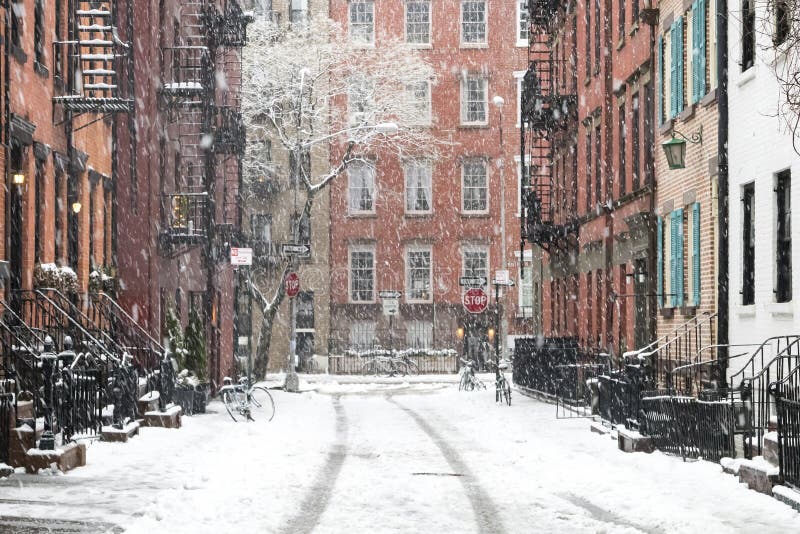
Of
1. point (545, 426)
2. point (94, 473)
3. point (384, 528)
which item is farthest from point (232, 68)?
point (384, 528)

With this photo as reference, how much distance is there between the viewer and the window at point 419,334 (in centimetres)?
5800

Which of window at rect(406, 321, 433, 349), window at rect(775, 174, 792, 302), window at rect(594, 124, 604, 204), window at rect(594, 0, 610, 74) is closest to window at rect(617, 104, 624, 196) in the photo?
window at rect(594, 124, 604, 204)

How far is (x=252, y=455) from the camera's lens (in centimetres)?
1656

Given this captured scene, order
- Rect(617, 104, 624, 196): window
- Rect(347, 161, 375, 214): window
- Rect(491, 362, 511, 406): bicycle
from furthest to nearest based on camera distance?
1. Rect(347, 161, 375, 214): window
2. Rect(617, 104, 624, 196): window
3. Rect(491, 362, 511, 406): bicycle

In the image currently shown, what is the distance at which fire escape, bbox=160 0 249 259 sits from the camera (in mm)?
27578

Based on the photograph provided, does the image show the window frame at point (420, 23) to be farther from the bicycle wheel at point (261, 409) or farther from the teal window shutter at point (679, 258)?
the teal window shutter at point (679, 258)

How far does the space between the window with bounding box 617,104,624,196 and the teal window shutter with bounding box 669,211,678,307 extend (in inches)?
193

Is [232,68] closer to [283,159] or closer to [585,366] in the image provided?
[585,366]

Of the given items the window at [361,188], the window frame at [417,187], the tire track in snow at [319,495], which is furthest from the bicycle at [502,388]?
the window frame at [417,187]

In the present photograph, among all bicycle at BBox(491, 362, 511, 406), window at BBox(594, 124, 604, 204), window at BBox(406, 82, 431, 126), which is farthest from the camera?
window at BBox(406, 82, 431, 126)

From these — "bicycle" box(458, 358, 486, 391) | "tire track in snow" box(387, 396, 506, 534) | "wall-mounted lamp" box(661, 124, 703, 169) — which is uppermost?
"wall-mounted lamp" box(661, 124, 703, 169)

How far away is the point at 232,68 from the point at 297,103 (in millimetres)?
9626

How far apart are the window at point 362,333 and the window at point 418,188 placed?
18.3 feet

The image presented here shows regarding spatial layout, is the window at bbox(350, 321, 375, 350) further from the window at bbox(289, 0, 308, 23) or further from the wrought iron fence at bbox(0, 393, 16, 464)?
the wrought iron fence at bbox(0, 393, 16, 464)
